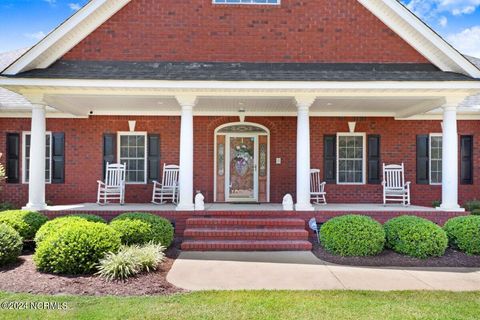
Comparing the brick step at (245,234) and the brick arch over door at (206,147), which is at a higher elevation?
the brick arch over door at (206,147)

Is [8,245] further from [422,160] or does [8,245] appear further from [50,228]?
[422,160]

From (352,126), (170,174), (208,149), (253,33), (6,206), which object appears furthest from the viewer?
(352,126)

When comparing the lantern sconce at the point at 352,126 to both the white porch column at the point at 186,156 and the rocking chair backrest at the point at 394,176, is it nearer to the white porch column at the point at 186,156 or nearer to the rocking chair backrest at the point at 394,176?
the rocking chair backrest at the point at 394,176

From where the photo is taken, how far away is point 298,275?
631 cm

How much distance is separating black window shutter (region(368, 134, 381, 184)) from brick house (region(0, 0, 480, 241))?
0.11 ft

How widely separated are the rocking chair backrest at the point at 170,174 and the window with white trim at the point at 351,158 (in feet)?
16.6

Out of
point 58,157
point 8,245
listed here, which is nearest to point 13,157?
point 58,157

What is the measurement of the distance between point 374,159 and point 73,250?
9.17 m

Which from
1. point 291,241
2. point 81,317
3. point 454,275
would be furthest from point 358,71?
point 81,317

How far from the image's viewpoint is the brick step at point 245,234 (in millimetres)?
8375

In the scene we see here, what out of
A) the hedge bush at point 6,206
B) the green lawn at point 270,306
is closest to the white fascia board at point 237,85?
the hedge bush at point 6,206

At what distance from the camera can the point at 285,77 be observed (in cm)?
877

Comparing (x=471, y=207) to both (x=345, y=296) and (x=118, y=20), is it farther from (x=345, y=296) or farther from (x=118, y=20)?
(x=118, y=20)

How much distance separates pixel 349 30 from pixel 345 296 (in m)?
6.91
